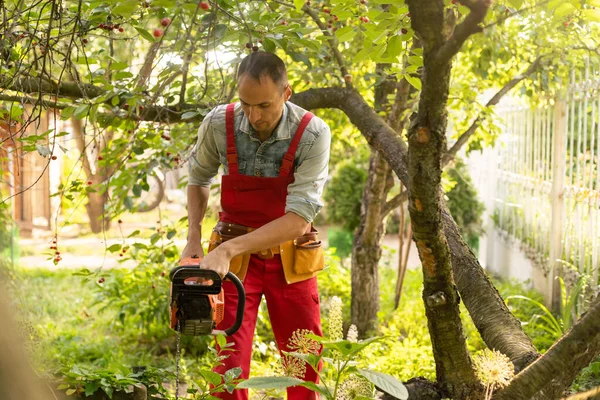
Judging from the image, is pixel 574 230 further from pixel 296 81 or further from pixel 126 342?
pixel 126 342

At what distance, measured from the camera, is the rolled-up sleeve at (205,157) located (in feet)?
10.6

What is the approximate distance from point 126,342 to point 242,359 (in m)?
3.39

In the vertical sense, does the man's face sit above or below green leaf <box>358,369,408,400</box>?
above

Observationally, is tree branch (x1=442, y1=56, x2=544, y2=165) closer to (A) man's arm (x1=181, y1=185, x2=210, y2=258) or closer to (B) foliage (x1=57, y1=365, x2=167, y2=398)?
(A) man's arm (x1=181, y1=185, x2=210, y2=258)

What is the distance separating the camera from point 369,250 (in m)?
5.96

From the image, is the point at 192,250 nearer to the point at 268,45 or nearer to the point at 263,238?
the point at 263,238

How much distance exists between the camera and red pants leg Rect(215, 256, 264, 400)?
122 inches

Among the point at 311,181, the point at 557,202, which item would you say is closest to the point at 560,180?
the point at 557,202

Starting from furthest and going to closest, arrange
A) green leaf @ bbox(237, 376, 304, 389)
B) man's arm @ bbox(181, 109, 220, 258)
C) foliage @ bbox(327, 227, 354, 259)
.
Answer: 1. foliage @ bbox(327, 227, 354, 259)
2. man's arm @ bbox(181, 109, 220, 258)
3. green leaf @ bbox(237, 376, 304, 389)

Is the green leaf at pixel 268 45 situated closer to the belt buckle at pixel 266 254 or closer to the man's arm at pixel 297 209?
the man's arm at pixel 297 209

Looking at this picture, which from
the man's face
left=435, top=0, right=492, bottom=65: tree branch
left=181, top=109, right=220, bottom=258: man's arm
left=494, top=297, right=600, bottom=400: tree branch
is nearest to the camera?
left=435, top=0, right=492, bottom=65: tree branch

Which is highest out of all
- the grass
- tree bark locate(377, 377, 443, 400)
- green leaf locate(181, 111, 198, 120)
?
green leaf locate(181, 111, 198, 120)

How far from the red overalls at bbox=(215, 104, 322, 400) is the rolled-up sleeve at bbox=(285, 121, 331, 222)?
0.24 ft

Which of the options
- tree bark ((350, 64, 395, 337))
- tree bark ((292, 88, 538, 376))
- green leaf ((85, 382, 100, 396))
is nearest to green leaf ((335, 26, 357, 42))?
tree bark ((292, 88, 538, 376))
